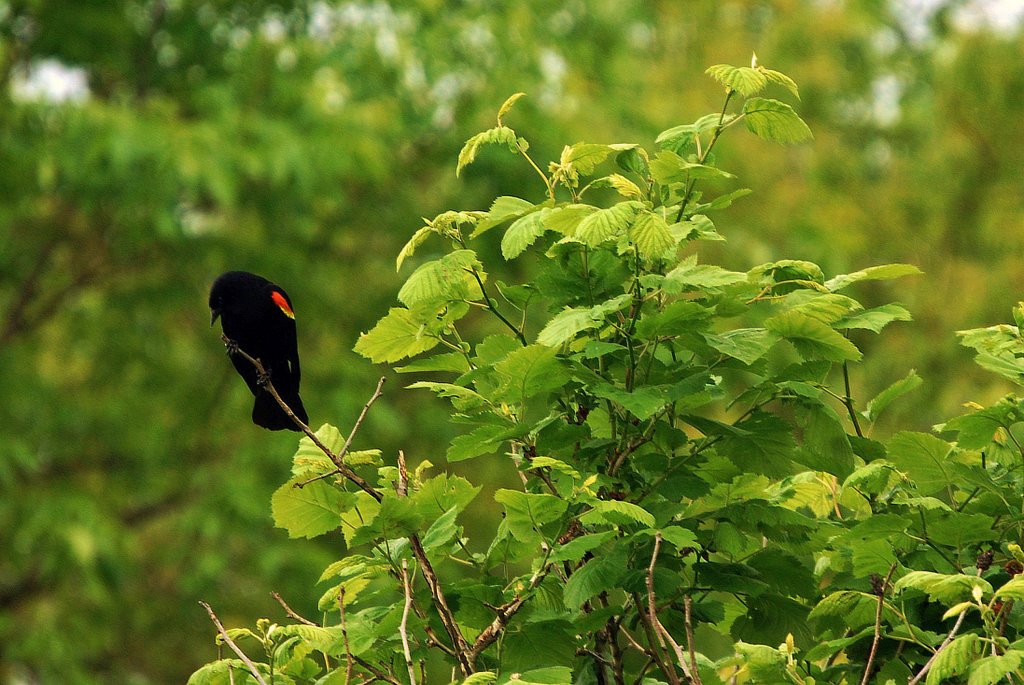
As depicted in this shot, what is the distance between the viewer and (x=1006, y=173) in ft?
54.2

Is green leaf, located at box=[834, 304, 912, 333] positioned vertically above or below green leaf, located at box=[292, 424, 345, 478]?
below

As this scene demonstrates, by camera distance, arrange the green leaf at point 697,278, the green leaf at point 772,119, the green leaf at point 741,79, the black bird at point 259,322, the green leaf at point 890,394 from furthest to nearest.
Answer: the black bird at point 259,322 → the green leaf at point 890,394 → the green leaf at point 772,119 → the green leaf at point 741,79 → the green leaf at point 697,278

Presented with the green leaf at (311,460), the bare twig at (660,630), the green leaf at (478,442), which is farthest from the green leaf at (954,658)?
the green leaf at (311,460)

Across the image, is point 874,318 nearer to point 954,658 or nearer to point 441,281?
point 954,658

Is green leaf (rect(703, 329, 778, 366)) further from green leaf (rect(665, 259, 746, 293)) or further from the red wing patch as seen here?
the red wing patch

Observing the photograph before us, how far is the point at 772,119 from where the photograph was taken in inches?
116

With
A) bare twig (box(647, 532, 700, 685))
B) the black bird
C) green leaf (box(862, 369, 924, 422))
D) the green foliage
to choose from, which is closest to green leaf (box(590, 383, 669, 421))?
the green foliage

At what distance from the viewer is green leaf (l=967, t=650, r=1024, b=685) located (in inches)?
92.2

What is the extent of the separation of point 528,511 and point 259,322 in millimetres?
3649

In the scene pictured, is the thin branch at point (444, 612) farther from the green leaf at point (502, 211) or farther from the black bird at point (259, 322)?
the black bird at point (259, 322)

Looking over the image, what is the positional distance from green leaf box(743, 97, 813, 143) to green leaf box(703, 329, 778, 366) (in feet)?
1.39

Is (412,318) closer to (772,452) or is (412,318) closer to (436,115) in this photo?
(772,452)

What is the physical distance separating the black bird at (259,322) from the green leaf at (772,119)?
3409mm

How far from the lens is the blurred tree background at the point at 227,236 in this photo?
1204 cm
